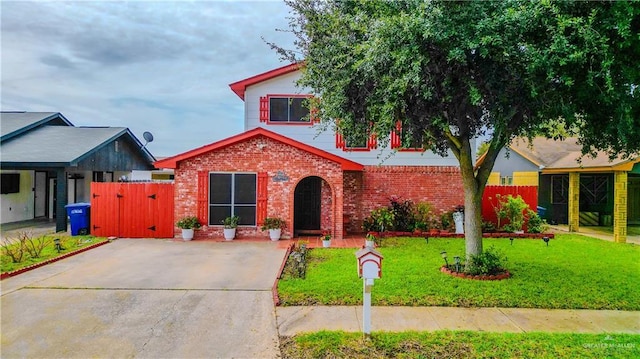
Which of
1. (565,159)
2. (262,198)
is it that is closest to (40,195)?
(262,198)

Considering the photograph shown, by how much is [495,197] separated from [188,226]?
11.2 m

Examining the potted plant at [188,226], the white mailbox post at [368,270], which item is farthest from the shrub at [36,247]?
the white mailbox post at [368,270]

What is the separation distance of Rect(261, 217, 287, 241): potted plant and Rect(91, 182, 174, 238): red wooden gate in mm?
3294

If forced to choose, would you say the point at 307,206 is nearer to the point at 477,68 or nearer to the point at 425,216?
the point at 425,216

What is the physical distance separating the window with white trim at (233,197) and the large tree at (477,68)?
5.19 meters

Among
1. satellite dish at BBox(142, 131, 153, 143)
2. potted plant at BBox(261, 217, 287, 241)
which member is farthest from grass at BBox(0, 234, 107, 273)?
satellite dish at BBox(142, 131, 153, 143)

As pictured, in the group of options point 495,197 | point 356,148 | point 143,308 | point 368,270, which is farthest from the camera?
point 356,148

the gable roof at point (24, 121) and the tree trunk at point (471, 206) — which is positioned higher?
the gable roof at point (24, 121)

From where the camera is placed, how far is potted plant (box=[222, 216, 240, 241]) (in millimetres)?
12164

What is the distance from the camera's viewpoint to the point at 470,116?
347 inches

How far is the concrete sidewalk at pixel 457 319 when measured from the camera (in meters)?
5.22

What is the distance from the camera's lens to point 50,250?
995 cm

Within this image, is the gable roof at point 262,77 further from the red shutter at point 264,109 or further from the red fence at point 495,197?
the red fence at point 495,197

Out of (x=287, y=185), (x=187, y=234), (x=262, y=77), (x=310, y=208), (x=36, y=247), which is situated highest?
(x=262, y=77)
